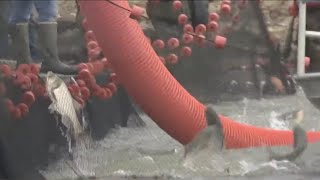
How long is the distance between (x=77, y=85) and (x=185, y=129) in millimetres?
596

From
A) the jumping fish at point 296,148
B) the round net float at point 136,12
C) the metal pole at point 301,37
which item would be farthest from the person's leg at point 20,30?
the metal pole at point 301,37

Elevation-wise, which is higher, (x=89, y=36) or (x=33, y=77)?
(x=89, y=36)

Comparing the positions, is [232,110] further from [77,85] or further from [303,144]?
[77,85]

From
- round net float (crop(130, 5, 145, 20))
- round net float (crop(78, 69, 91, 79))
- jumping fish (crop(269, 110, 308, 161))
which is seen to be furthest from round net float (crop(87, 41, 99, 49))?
jumping fish (crop(269, 110, 308, 161))

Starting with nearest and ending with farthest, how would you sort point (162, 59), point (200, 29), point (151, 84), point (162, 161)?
point (151, 84) → point (162, 161) → point (162, 59) → point (200, 29)

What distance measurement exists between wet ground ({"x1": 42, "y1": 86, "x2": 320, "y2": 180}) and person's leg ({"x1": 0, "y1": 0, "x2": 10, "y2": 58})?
0.63 m

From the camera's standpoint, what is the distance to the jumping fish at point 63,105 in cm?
376

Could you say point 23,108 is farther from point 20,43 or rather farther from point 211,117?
point 211,117

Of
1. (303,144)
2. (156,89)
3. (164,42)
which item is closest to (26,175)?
(156,89)

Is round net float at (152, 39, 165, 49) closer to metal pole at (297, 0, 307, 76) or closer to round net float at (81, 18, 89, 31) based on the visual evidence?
round net float at (81, 18, 89, 31)

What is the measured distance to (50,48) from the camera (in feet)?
12.3

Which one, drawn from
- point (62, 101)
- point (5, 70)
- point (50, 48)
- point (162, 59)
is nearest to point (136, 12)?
point (162, 59)

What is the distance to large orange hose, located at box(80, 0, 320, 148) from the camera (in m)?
3.71

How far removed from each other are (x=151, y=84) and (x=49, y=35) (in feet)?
1.84
